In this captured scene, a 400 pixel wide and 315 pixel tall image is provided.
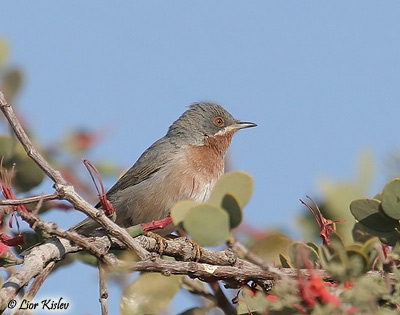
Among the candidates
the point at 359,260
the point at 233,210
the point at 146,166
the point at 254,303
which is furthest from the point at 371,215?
the point at 146,166

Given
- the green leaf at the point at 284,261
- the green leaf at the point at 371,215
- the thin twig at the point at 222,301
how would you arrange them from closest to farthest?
the green leaf at the point at 371,215, the green leaf at the point at 284,261, the thin twig at the point at 222,301

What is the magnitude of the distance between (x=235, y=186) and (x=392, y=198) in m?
0.76

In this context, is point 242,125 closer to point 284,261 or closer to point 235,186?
point 284,261

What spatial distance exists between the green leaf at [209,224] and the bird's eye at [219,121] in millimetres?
5291

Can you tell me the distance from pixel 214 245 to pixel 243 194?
25cm

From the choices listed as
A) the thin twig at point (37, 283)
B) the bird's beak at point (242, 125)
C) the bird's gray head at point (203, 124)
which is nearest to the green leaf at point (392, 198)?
the thin twig at point (37, 283)

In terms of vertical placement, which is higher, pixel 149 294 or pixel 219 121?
pixel 219 121

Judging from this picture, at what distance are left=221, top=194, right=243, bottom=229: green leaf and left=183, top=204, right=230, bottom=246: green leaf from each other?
0.04 meters

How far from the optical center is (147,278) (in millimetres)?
3445

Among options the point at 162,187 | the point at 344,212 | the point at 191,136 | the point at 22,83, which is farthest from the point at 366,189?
the point at 191,136

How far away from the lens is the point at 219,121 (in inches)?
305

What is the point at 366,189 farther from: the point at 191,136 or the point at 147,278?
the point at 191,136

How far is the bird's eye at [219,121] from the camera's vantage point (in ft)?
25.3

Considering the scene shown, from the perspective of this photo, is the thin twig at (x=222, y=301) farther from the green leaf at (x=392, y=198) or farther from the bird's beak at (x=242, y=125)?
the bird's beak at (x=242, y=125)
